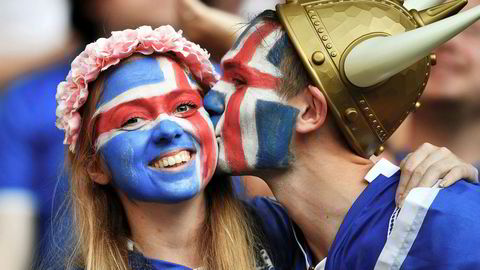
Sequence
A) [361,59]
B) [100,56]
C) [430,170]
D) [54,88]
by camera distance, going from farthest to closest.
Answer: [54,88]
[100,56]
[361,59]
[430,170]

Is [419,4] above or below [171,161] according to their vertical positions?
above

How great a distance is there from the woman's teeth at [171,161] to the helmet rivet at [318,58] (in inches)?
22.0

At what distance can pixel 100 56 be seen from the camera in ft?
10.4

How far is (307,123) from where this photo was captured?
Result: 319 centimetres

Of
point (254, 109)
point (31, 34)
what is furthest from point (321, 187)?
point (31, 34)

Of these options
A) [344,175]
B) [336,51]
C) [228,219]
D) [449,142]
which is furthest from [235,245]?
[449,142]

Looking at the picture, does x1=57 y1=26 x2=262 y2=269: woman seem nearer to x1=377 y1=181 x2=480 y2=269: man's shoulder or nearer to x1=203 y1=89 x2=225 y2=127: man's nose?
x1=203 y1=89 x2=225 y2=127: man's nose

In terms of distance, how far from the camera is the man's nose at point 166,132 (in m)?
3.08

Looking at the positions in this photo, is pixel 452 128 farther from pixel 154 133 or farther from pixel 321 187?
pixel 154 133

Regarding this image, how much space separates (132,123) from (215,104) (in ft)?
1.04

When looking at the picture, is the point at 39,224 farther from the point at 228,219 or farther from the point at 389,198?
the point at 389,198

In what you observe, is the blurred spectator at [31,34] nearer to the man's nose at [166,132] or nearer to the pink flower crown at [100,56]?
the pink flower crown at [100,56]

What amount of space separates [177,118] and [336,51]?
23.8 inches

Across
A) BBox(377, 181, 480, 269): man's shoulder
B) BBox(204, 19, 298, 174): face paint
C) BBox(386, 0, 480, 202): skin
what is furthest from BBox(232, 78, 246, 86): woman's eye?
BBox(386, 0, 480, 202): skin
